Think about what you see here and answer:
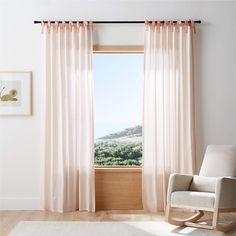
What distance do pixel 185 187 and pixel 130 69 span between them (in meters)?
1.94

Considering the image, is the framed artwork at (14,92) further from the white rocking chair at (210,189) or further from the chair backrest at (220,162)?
the chair backrest at (220,162)

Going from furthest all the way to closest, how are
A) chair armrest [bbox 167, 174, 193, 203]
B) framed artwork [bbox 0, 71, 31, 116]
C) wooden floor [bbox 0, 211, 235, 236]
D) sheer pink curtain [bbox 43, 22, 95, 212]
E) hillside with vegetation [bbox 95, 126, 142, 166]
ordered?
hillside with vegetation [bbox 95, 126, 142, 166], framed artwork [bbox 0, 71, 31, 116], sheer pink curtain [bbox 43, 22, 95, 212], wooden floor [bbox 0, 211, 235, 236], chair armrest [bbox 167, 174, 193, 203]

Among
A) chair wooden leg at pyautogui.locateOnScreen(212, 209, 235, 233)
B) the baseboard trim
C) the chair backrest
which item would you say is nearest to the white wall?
the baseboard trim

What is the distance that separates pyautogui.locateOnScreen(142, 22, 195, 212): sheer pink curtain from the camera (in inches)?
228

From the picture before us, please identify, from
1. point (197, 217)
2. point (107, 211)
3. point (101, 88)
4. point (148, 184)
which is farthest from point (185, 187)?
point (101, 88)

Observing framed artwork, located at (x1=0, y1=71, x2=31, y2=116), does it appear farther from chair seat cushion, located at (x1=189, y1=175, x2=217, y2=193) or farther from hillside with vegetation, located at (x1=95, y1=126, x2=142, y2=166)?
chair seat cushion, located at (x1=189, y1=175, x2=217, y2=193)

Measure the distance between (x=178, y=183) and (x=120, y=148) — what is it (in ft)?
4.74

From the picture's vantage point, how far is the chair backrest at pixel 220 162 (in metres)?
5.18

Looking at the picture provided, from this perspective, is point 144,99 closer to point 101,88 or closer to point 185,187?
point 101,88

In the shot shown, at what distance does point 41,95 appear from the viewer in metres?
5.93

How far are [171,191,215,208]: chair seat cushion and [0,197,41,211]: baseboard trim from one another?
1.88 m

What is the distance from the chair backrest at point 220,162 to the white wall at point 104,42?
0.54 metres

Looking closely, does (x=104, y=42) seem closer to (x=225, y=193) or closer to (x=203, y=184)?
(x=203, y=184)

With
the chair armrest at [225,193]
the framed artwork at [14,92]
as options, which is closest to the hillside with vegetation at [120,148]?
the framed artwork at [14,92]
